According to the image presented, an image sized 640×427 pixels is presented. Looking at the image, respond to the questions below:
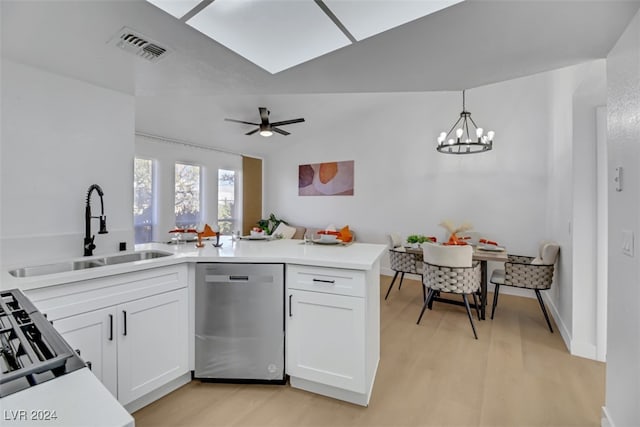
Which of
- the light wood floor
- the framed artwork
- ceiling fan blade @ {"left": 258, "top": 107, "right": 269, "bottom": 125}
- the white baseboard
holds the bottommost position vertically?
the light wood floor

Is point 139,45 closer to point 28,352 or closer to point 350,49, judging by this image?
point 350,49

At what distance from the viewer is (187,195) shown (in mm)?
5246

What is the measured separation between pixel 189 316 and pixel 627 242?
245cm

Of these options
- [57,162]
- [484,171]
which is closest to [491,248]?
[484,171]

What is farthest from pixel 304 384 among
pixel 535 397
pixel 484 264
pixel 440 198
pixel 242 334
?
pixel 440 198

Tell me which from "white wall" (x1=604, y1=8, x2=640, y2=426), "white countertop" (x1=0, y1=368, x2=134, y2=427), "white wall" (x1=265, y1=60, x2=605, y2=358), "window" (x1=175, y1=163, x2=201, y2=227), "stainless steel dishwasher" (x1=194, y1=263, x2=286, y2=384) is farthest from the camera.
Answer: "window" (x1=175, y1=163, x2=201, y2=227)

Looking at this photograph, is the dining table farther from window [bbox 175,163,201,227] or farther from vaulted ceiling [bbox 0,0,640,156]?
window [bbox 175,163,201,227]

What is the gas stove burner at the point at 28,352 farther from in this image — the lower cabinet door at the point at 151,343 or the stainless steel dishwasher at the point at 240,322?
the stainless steel dishwasher at the point at 240,322

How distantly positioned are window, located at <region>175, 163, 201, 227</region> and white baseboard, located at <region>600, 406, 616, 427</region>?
16.8 ft

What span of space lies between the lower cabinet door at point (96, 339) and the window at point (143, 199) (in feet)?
10.8

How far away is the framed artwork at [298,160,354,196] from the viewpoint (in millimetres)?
5867

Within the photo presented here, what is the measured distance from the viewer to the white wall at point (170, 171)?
4.68m

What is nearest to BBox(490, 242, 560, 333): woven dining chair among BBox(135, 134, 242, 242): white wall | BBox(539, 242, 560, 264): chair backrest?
BBox(539, 242, 560, 264): chair backrest

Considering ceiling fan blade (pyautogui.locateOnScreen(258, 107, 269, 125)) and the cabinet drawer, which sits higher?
ceiling fan blade (pyautogui.locateOnScreen(258, 107, 269, 125))
